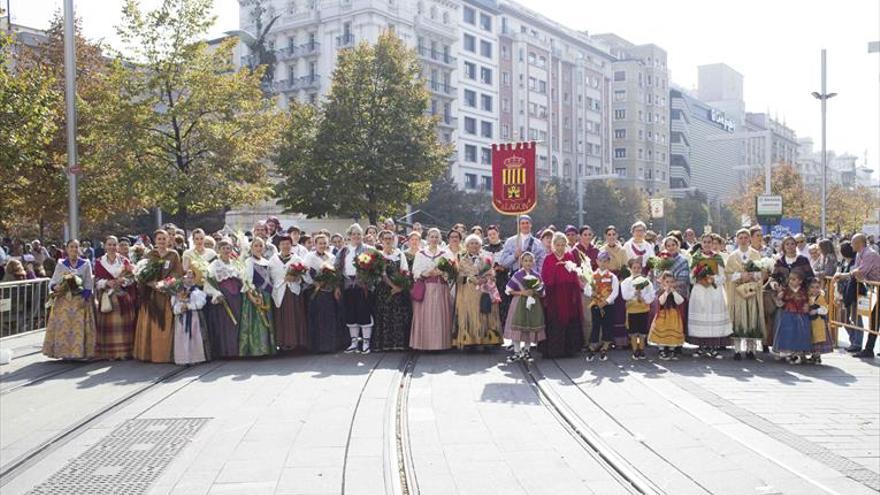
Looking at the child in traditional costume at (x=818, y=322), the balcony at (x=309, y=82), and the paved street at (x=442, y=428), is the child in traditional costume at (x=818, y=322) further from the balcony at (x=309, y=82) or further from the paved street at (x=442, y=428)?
the balcony at (x=309, y=82)

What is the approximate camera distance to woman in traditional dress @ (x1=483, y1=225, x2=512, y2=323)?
1277 centimetres

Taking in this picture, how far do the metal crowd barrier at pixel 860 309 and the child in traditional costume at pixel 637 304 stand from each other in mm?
3629

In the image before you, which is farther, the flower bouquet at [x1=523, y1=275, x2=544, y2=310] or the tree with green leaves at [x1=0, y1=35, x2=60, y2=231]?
the tree with green leaves at [x1=0, y1=35, x2=60, y2=231]

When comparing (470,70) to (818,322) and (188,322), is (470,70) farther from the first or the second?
(188,322)

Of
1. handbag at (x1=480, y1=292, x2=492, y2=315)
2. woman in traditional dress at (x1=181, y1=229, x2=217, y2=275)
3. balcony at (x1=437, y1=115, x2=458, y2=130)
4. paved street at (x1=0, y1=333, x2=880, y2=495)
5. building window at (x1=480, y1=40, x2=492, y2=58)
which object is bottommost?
paved street at (x1=0, y1=333, x2=880, y2=495)

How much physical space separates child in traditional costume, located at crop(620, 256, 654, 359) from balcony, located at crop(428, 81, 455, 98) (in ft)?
183

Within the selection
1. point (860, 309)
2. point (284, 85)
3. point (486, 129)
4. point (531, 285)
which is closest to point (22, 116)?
point (531, 285)

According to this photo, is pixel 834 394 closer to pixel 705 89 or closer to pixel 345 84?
pixel 345 84

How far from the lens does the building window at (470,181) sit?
6880cm

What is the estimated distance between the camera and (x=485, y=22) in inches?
2889

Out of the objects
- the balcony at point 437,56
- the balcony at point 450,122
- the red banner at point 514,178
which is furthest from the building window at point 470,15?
the red banner at point 514,178

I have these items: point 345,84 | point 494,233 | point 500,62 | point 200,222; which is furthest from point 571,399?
point 500,62

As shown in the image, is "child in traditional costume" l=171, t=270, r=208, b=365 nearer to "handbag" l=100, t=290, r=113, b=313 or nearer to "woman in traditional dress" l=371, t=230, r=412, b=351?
"handbag" l=100, t=290, r=113, b=313

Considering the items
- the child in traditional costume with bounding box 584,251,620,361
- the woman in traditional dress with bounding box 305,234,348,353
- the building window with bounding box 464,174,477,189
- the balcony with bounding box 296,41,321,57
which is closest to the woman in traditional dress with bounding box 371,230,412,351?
the woman in traditional dress with bounding box 305,234,348,353
